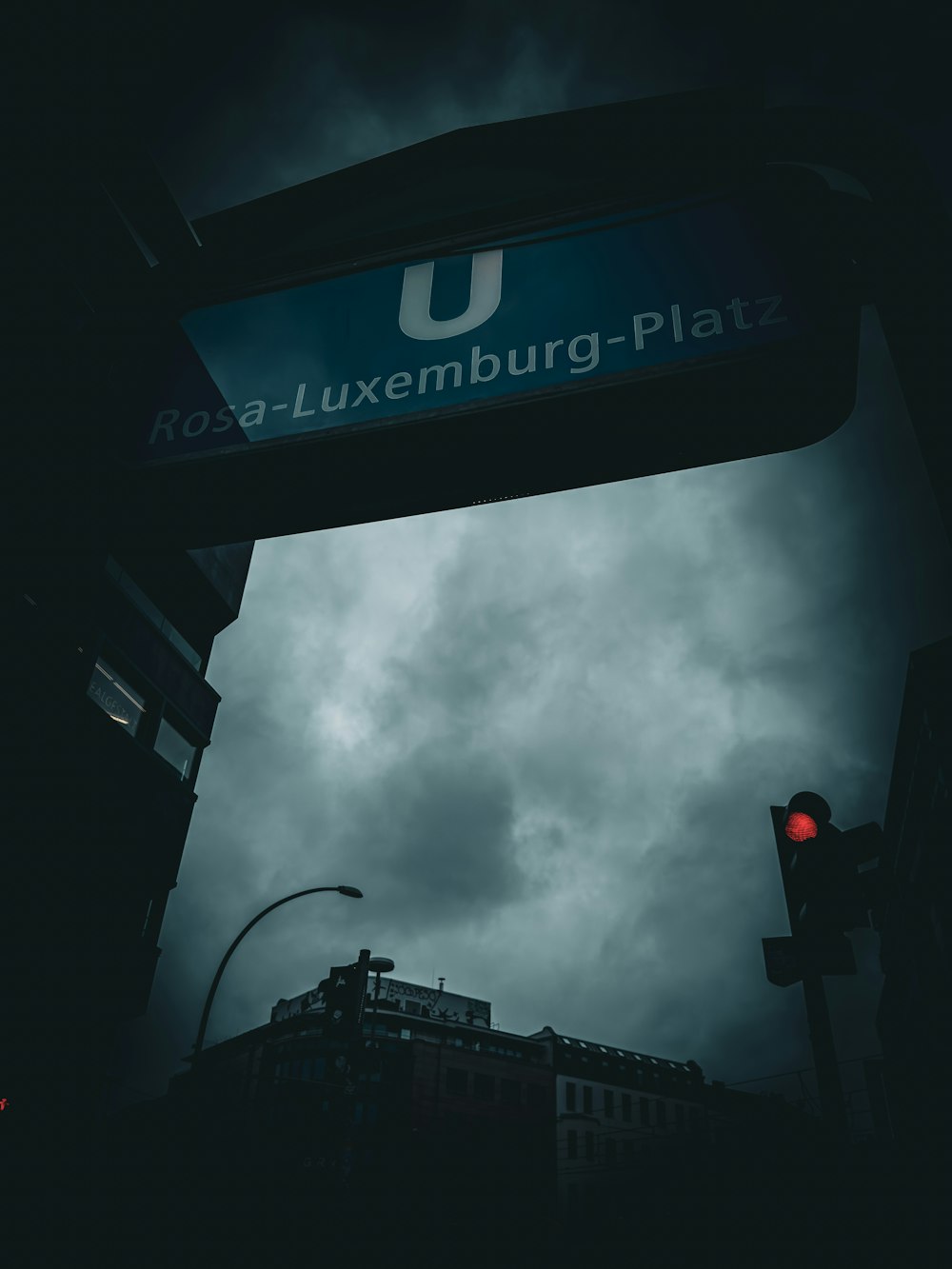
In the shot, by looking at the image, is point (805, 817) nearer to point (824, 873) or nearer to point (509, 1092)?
point (824, 873)

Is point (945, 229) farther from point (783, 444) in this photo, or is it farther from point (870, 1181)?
point (870, 1181)

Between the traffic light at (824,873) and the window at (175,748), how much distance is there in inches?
746

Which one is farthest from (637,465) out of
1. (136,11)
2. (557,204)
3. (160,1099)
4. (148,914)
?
(160,1099)

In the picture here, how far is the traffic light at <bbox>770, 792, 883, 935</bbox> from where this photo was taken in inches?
122

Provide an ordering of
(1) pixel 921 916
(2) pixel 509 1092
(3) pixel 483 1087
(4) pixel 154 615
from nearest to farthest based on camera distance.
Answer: (4) pixel 154 615 → (1) pixel 921 916 → (3) pixel 483 1087 → (2) pixel 509 1092

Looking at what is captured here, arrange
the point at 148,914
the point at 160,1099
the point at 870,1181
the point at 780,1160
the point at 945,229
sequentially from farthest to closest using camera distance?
the point at 160,1099 → the point at 780,1160 → the point at 148,914 → the point at 870,1181 → the point at 945,229

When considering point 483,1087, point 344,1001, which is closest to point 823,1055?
point 344,1001

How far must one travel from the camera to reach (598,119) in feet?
7.09

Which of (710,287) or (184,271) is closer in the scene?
(710,287)

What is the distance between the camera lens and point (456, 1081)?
3108 inches

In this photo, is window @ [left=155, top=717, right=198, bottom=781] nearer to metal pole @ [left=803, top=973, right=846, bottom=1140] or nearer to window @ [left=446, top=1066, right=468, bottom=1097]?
metal pole @ [left=803, top=973, right=846, bottom=1140]

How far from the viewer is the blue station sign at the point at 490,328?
180cm

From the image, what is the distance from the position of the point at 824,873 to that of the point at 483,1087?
292 ft

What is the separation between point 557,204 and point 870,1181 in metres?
5.80
